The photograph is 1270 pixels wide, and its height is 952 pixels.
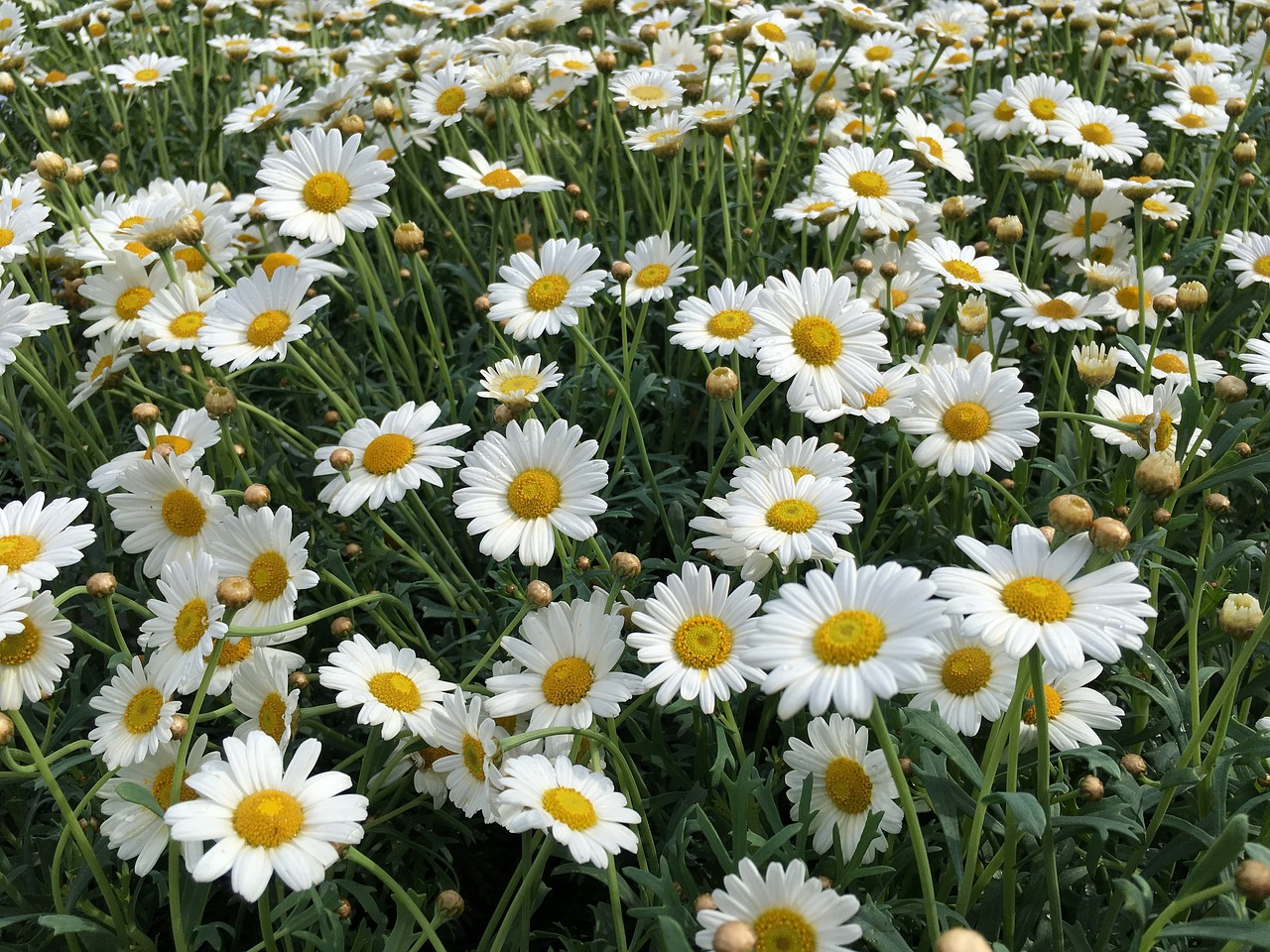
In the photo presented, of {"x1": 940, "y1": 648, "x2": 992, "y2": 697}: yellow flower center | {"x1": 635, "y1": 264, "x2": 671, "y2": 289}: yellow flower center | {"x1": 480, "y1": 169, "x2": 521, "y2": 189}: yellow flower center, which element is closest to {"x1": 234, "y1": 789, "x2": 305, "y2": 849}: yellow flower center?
{"x1": 940, "y1": 648, "x2": 992, "y2": 697}: yellow flower center

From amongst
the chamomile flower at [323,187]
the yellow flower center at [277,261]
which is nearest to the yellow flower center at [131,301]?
the yellow flower center at [277,261]

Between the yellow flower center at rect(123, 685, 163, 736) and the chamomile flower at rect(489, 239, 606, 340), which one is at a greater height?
the chamomile flower at rect(489, 239, 606, 340)

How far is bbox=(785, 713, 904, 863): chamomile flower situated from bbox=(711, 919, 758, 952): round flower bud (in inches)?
19.9

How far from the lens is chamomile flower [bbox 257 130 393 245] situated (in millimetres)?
2570

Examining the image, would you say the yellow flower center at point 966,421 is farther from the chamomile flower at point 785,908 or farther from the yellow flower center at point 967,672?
the chamomile flower at point 785,908

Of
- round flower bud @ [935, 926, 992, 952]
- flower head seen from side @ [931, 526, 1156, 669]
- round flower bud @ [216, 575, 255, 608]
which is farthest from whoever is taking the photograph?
round flower bud @ [216, 575, 255, 608]

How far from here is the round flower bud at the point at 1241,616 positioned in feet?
5.29

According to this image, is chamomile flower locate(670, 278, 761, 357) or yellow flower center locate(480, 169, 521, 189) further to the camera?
yellow flower center locate(480, 169, 521, 189)

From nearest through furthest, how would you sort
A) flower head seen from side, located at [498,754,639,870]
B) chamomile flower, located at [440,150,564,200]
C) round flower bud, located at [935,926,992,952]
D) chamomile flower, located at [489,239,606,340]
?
round flower bud, located at [935,926,992,952]
flower head seen from side, located at [498,754,639,870]
chamomile flower, located at [489,239,606,340]
chamomile flower, located at [440,150,564,200]

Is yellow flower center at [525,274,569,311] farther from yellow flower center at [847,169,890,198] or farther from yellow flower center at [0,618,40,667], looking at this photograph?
yellow flower center at [0,618,40,667]

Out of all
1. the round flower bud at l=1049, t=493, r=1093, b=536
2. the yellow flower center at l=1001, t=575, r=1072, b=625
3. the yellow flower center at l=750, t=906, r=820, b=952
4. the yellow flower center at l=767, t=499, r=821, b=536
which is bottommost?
the yellow flower center at l=750, t=906, r=820, b=952

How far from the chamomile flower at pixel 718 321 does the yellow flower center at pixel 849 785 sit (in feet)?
3.09

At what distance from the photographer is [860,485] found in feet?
8.55

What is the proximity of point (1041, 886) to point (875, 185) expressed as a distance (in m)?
1.82
